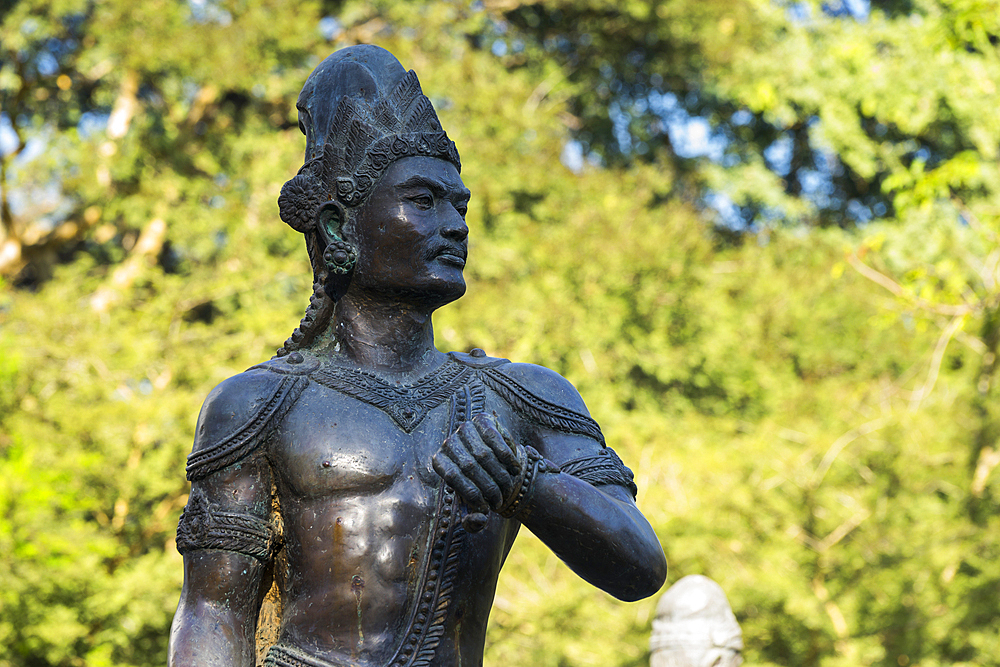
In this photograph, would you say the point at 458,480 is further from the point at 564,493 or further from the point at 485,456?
the point at 564,493

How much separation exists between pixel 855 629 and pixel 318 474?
11.8 metres

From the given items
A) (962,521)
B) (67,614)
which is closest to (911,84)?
(962,521)

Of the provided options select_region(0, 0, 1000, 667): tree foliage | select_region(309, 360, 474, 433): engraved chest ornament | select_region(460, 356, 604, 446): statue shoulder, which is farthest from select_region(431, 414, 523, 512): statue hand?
select_region(0, 0, 1000, 667): tree foliage

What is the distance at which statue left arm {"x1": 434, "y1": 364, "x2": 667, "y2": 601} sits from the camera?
2676 mm

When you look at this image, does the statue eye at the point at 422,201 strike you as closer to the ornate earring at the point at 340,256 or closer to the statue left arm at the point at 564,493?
the ornate earring at the point at 340,256

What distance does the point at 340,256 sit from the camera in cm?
330

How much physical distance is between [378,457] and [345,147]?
0.86m

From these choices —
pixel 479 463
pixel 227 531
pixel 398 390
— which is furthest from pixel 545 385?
pixel 227 531

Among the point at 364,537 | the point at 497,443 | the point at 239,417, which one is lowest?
the point at 364,537

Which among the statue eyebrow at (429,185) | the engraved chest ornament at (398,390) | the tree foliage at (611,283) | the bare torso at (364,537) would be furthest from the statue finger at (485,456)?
the tree foliage at (611,283)

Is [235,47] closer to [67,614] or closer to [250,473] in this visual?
[67,614]

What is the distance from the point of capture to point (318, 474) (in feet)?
10.0

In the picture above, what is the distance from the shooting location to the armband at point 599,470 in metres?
3.21

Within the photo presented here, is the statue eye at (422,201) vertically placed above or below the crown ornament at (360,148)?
below
